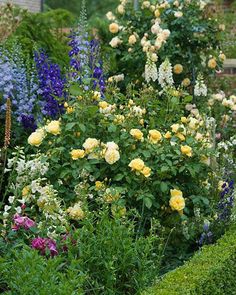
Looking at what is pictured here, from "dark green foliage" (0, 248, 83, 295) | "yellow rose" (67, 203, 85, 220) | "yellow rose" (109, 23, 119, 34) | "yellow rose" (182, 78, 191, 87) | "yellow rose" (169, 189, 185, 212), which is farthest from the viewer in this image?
"yellow rose" (109, 23, 119, 34)

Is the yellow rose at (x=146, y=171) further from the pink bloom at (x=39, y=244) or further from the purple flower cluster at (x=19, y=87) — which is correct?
the purple flower cluster at (x=19, y=87)

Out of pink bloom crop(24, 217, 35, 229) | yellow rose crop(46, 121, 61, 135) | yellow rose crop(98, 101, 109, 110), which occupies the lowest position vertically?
pink bloom crop(24, 217, 35, 229)

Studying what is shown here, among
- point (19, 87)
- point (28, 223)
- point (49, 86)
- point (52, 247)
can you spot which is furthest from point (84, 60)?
point (52, 247)

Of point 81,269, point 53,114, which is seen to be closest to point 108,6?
point 53,114

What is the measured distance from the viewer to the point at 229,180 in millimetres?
5457

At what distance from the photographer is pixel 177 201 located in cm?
465

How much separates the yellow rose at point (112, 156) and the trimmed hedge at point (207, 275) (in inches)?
31.3

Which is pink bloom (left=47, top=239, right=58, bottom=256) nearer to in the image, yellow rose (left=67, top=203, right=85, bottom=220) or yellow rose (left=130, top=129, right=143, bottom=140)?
yellow rose (left=67, top=203, right=85, bottom=220)

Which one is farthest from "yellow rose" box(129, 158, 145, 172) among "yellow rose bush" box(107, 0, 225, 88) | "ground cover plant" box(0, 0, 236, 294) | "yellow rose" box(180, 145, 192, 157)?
"yellow rose bush" box(107, 0, 225, 88)

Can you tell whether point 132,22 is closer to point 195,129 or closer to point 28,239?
point 195,129

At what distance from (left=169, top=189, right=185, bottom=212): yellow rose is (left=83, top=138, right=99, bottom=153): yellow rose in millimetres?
600

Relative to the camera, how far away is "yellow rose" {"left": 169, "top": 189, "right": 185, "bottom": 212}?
15.2 ft

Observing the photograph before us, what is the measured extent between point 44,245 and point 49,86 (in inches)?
85.5

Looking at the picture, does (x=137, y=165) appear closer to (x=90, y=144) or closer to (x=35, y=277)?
(x=90, y=144)
